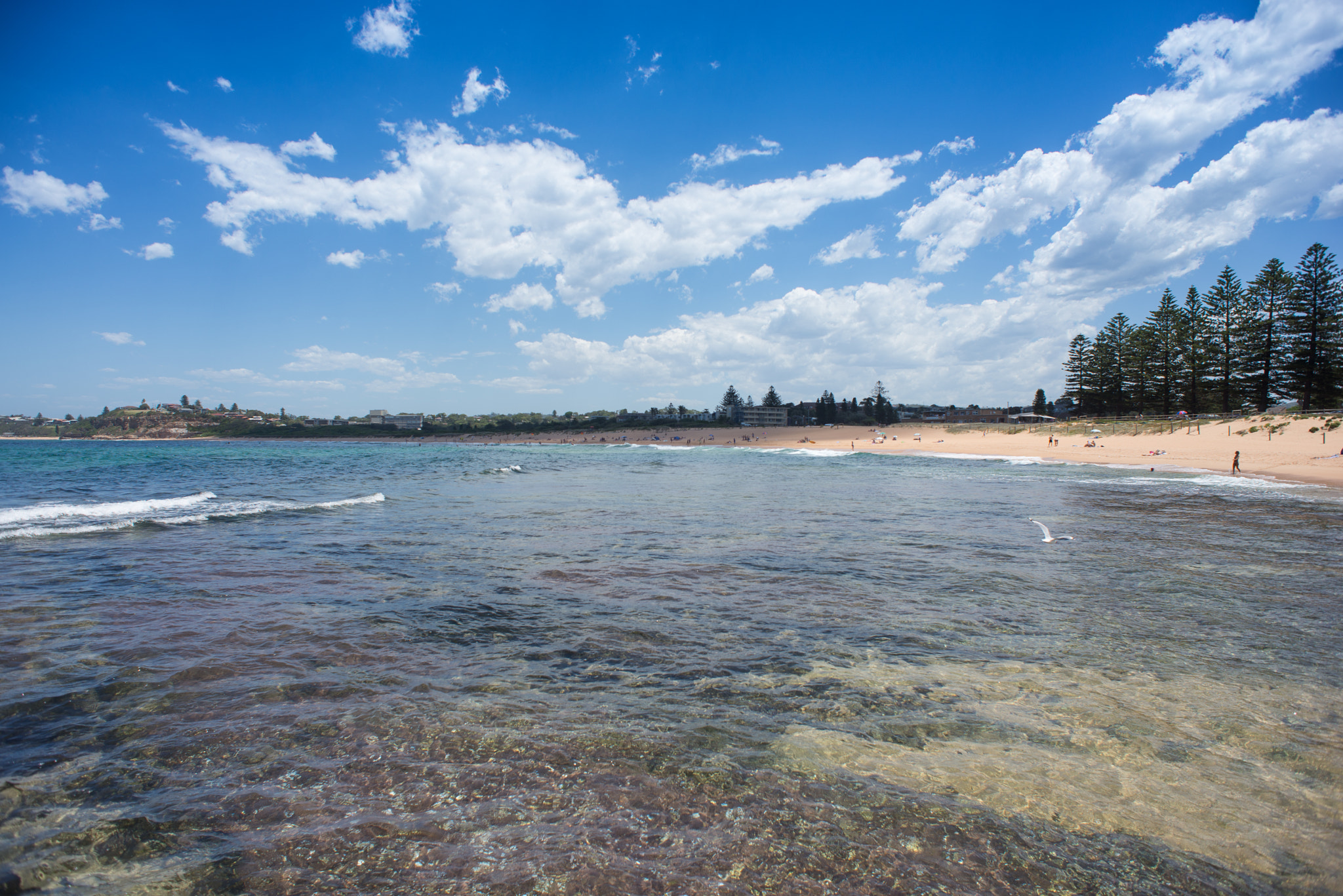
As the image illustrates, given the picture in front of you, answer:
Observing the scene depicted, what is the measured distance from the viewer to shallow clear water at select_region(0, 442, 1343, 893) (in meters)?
2.85

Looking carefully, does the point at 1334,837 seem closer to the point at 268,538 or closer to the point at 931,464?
the point at 268,538

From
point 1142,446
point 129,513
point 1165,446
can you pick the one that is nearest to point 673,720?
point 129,513

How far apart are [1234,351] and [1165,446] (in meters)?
27.7

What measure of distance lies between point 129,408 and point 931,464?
231m

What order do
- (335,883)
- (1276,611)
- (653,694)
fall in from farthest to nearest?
(1276,611)
(653,694)
(335,883)

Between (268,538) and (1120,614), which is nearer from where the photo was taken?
(1120,614)

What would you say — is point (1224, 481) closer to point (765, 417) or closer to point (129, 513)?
point (129, 513)

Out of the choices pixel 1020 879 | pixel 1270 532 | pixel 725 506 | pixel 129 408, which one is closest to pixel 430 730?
pixel 1020 879

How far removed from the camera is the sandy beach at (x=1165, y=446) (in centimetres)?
3025

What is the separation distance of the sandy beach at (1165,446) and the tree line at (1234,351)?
11.7m

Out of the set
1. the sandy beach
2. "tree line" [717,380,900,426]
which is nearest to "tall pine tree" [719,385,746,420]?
"tree line" [717,380,900,426]

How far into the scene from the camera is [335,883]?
2.65 metres

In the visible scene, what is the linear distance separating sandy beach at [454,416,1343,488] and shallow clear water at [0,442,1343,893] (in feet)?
88.9

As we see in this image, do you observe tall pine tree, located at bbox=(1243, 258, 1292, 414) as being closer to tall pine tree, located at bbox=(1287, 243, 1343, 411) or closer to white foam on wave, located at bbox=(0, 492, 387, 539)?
tall pine tree, located at bbox=(1287, 243, 1343, 411)
